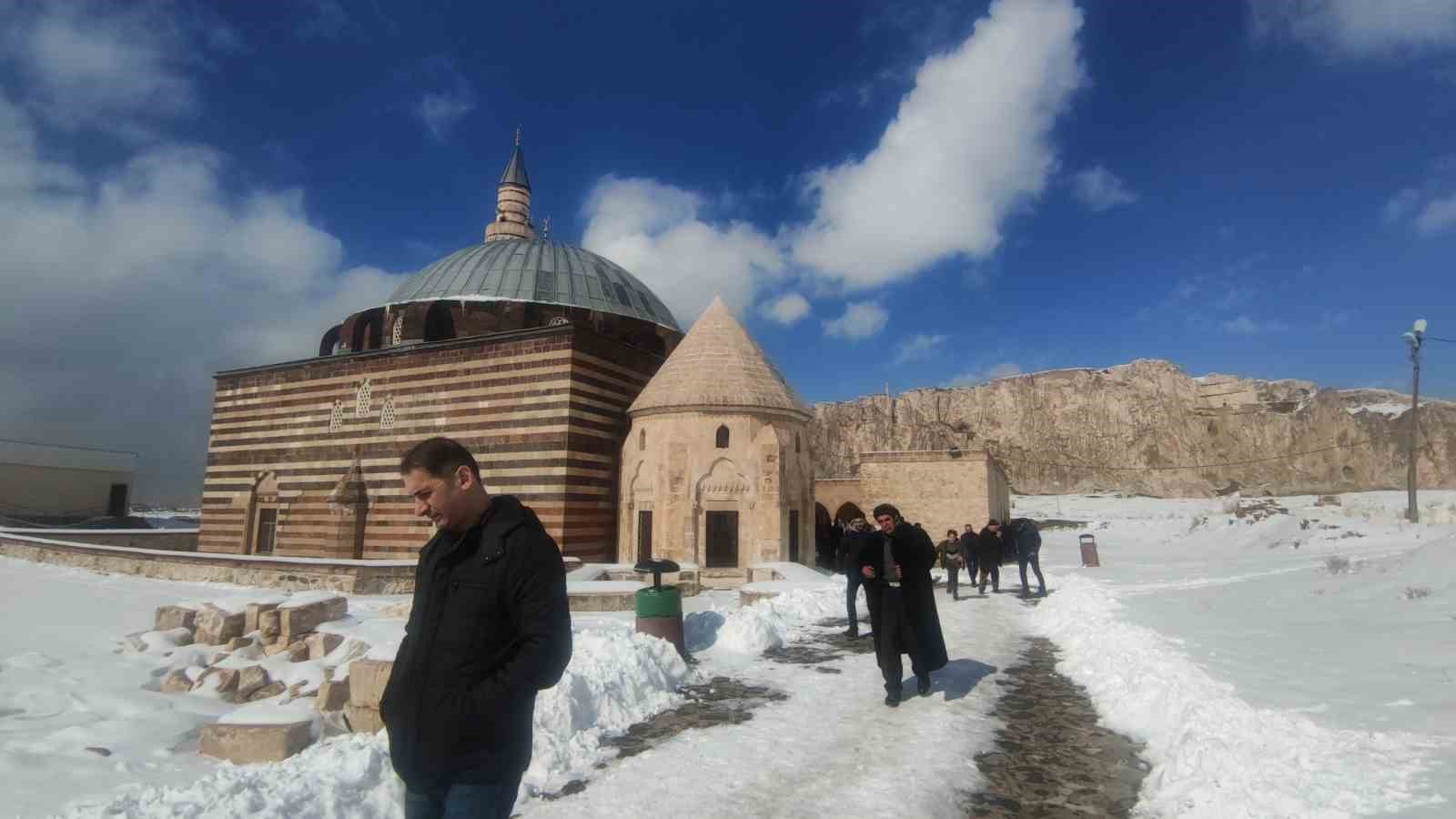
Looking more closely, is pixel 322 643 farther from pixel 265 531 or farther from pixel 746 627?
pixel 265 531

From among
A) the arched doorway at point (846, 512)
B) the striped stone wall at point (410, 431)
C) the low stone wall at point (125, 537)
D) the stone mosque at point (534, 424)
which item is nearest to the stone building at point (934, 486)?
the stone mosque at point (534, 424)

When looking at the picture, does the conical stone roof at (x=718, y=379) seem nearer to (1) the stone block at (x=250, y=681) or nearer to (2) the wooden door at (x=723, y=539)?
(2) the wooden door at (x=723, y=539)

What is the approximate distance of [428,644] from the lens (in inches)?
98.0

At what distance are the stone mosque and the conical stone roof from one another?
56 mm

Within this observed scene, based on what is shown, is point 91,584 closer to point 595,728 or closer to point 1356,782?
point 595,728

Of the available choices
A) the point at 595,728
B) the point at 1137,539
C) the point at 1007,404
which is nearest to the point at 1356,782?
the point at 595,728

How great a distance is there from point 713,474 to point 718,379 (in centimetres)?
258

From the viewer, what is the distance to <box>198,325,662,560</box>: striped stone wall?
19.8 m

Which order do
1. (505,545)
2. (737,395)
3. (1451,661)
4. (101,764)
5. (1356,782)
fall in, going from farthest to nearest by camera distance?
(737,395), (101,764), (1451,661), (1356,782), (505,545)

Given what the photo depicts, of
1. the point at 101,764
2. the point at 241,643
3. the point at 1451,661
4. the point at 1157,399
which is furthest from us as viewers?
the point at 1157,399

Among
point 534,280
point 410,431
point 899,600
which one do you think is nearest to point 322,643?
point 899,600

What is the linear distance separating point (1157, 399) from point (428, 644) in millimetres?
93832

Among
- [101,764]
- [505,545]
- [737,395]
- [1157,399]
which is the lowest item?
[101,764]

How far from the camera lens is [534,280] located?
25.8 m
